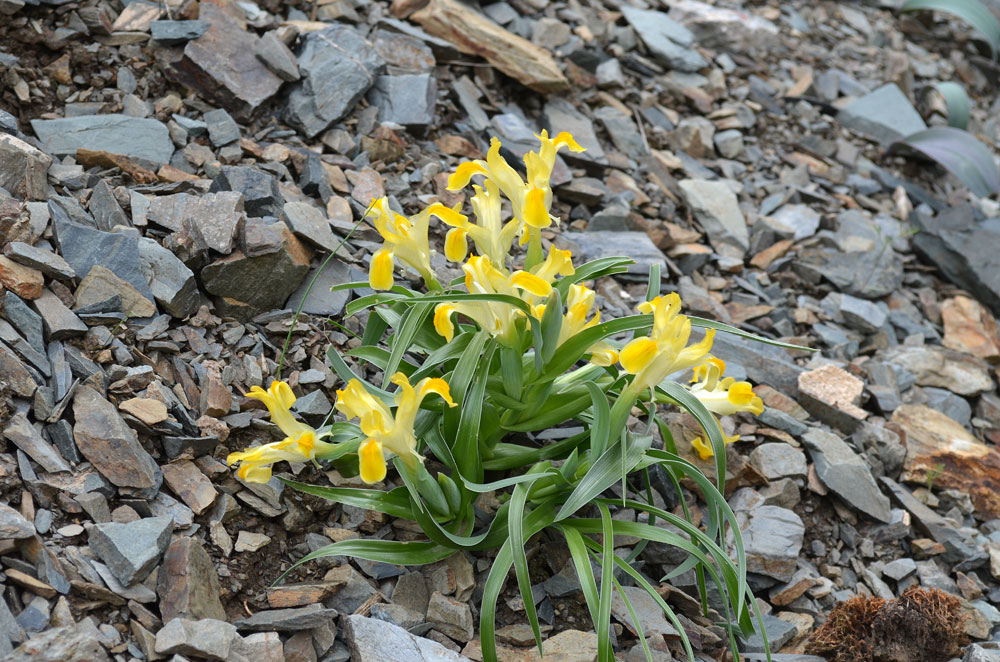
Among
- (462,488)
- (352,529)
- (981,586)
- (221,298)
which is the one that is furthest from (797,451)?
(221,298)

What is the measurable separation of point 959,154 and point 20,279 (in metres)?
4.08

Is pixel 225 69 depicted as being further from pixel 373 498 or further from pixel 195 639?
pixel 195 639

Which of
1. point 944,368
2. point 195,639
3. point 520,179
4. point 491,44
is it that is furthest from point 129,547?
point 944,368

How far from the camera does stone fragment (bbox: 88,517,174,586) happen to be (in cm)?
166

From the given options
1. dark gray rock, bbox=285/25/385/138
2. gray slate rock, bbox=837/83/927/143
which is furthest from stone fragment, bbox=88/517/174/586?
gray slate rock, bbox=837/83/927/143

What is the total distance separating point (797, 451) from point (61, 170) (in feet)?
7.41

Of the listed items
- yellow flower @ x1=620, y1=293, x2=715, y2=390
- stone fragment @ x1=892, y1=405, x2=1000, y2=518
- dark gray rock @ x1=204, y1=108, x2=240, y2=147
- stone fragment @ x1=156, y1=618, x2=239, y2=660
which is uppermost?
yellow flower @ x1=620, y1=293, x2=715, y2=390

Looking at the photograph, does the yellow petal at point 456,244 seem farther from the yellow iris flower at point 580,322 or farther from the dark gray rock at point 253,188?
the dark gray rock at point 253,188

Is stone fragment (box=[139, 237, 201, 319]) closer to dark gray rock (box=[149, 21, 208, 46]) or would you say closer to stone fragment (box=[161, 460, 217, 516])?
stone fragment (box=[161, 460, 217, 516])

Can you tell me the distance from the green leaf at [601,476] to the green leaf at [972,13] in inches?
181

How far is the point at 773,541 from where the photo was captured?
2281 mm

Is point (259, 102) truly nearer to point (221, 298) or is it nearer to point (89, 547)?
point (221, 298)

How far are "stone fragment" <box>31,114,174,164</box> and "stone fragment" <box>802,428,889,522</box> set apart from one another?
218 centimetres

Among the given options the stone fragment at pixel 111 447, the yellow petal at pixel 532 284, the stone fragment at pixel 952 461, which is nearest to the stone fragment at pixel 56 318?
the stone fragment at pixel 111 447
